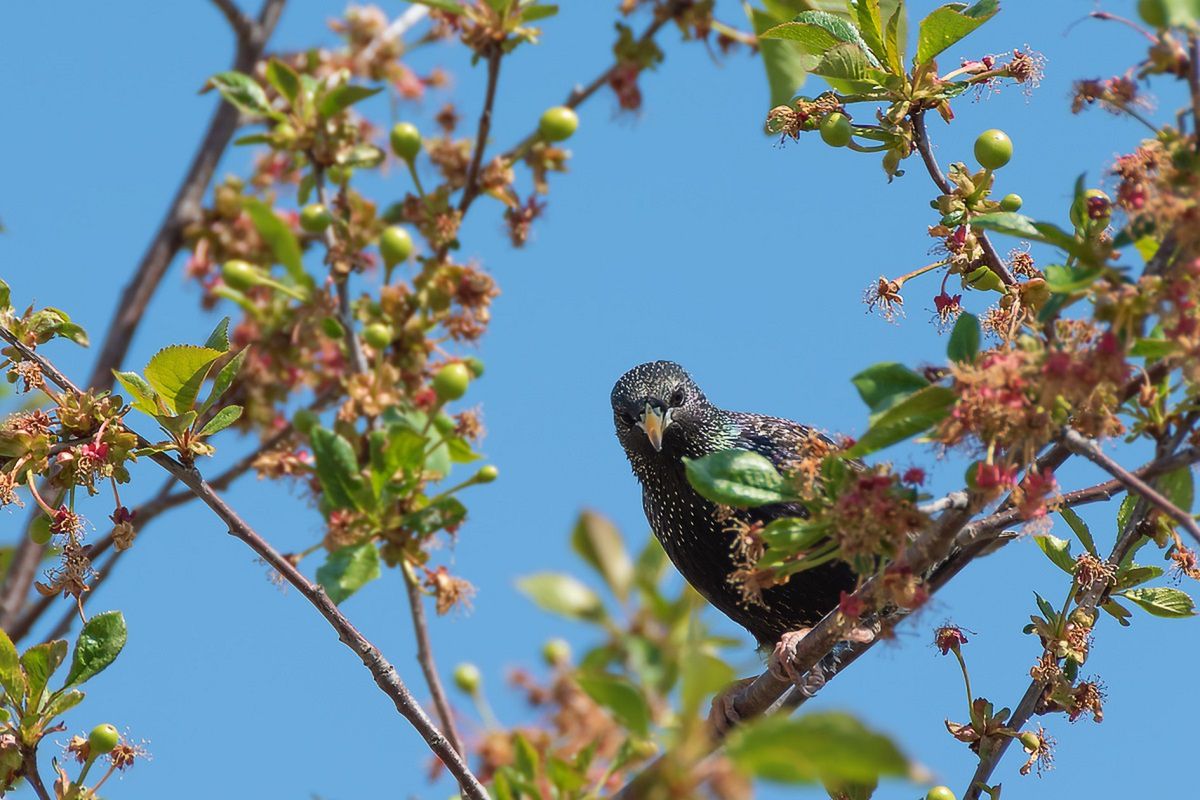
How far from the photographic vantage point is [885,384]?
2150 millimetres

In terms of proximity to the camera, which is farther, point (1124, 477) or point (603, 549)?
point (1124, 477)

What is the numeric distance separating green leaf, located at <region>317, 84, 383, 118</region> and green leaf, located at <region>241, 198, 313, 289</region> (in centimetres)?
56

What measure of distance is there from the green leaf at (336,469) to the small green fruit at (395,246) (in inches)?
24.0

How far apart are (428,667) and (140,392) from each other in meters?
1.15

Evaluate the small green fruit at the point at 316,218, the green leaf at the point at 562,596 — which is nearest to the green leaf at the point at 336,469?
the small green fruit at the point at 316,218

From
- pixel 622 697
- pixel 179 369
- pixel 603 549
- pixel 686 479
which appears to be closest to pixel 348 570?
pixel 179 369

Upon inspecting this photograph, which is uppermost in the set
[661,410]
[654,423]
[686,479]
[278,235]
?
[661,410]

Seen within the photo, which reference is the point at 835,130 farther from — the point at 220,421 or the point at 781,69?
the point at 220,421

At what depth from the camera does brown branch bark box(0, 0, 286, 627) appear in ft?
15.9

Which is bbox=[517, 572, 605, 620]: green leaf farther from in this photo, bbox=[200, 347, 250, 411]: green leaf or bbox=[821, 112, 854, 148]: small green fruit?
bbox=[821, 112, 854, 148]: small green fruit

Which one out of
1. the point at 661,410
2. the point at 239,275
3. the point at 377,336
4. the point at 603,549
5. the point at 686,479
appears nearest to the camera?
the point at 603,549

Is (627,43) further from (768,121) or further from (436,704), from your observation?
(436,704)

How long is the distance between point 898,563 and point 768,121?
124cm

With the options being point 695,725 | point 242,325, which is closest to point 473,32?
point 242,325
